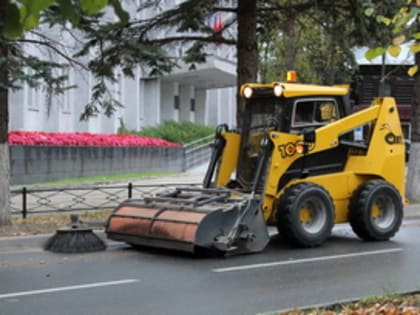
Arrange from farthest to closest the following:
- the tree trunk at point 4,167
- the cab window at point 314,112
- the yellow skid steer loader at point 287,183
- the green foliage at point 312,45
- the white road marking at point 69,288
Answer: the green foliage at point 312,45 < the tree trunk at point 4,167 < the cab window at point 314,112 < the yellow skid steer loader at point 287,183 < the white road marking at point 69,288

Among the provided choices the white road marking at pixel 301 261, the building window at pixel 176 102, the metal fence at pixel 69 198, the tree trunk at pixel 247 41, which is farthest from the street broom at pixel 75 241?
the building window at pixel 176 102

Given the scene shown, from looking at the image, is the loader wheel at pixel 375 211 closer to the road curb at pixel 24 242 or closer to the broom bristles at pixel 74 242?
the road curb at pixel 24 242

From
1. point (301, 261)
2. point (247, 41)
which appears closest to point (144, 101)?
point (247, 41)

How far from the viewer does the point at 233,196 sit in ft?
37.4

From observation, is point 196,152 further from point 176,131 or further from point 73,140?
point 73,140

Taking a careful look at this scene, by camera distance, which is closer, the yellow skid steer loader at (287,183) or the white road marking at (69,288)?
the white road marking at (69,288)

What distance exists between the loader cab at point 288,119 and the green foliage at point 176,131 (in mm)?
23651

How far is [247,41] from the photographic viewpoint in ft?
56.7

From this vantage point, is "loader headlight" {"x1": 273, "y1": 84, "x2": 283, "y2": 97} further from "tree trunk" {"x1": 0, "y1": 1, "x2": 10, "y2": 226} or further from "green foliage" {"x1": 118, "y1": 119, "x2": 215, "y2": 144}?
"green foliage" {"x1": 118, "y1": 119, "x2": 215, "y2": 144}

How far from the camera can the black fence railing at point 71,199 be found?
640 inches

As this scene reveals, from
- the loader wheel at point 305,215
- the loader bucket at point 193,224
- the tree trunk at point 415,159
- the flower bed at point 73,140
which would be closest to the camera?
the loader bucket at point 193,224

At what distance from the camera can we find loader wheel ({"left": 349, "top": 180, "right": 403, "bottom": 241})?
40.7ft

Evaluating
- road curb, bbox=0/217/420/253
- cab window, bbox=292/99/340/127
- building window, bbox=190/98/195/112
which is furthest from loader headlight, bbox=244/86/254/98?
building window, bbox=190/98/195/112

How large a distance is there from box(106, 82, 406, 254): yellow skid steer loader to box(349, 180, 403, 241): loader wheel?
0.06 ft
